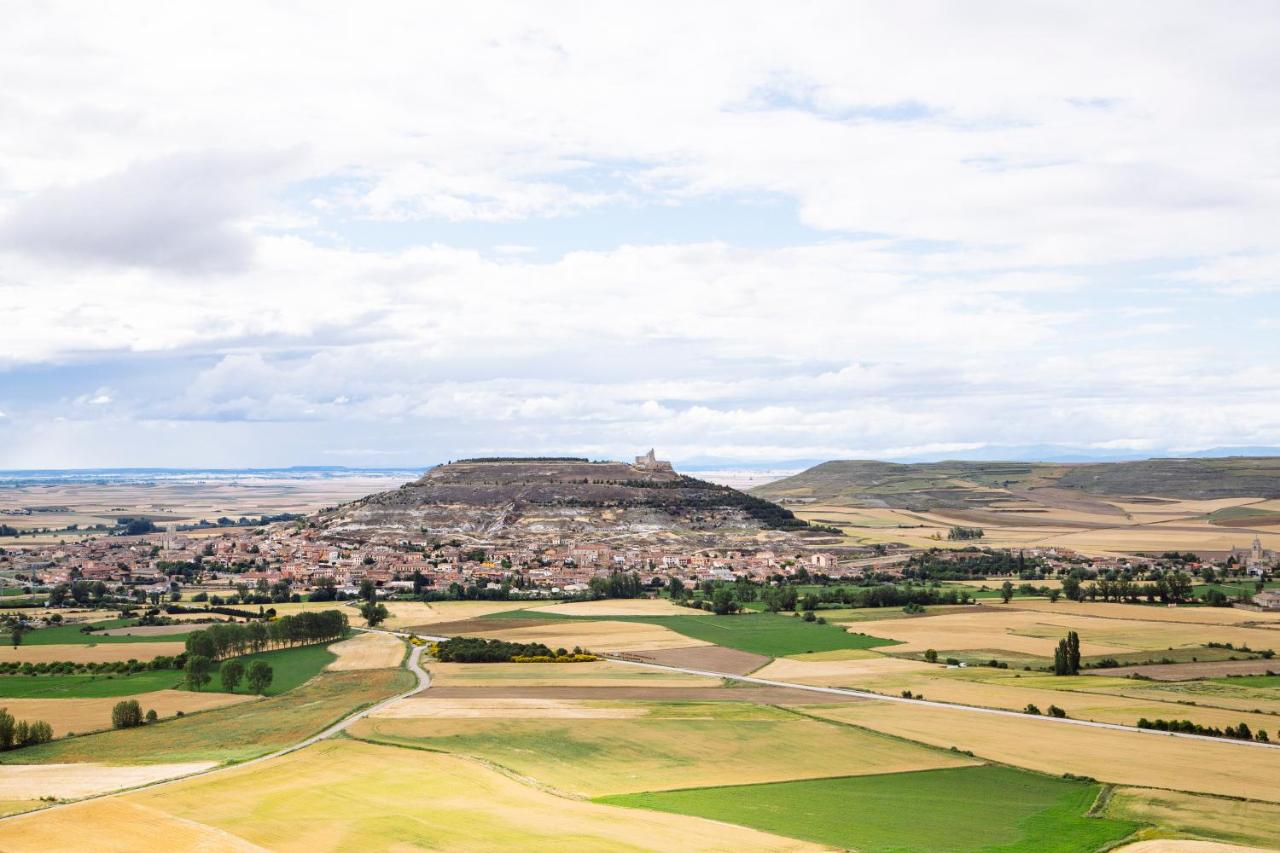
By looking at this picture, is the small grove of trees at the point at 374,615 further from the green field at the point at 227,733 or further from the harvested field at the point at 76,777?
the harvested field at the point at 76,777

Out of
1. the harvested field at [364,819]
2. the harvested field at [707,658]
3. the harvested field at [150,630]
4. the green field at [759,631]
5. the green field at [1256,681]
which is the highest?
the harvested field at [364,819]

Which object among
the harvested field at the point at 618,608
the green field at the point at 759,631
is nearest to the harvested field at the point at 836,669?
the green field at the point at 759,631

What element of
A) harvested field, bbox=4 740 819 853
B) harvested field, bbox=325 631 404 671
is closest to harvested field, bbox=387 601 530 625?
harvested field, bbox=325 631 404 671

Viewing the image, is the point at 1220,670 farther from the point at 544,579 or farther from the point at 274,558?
the point at 274,558

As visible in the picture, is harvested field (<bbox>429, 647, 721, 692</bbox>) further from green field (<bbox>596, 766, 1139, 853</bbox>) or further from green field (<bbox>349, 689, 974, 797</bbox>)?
green field (<bbox>596, 766, 1139, 853</bbox>)

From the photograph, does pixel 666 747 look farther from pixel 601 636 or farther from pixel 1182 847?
pixel 601 636

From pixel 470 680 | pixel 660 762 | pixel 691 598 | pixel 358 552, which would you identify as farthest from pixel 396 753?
pixel 358 552
